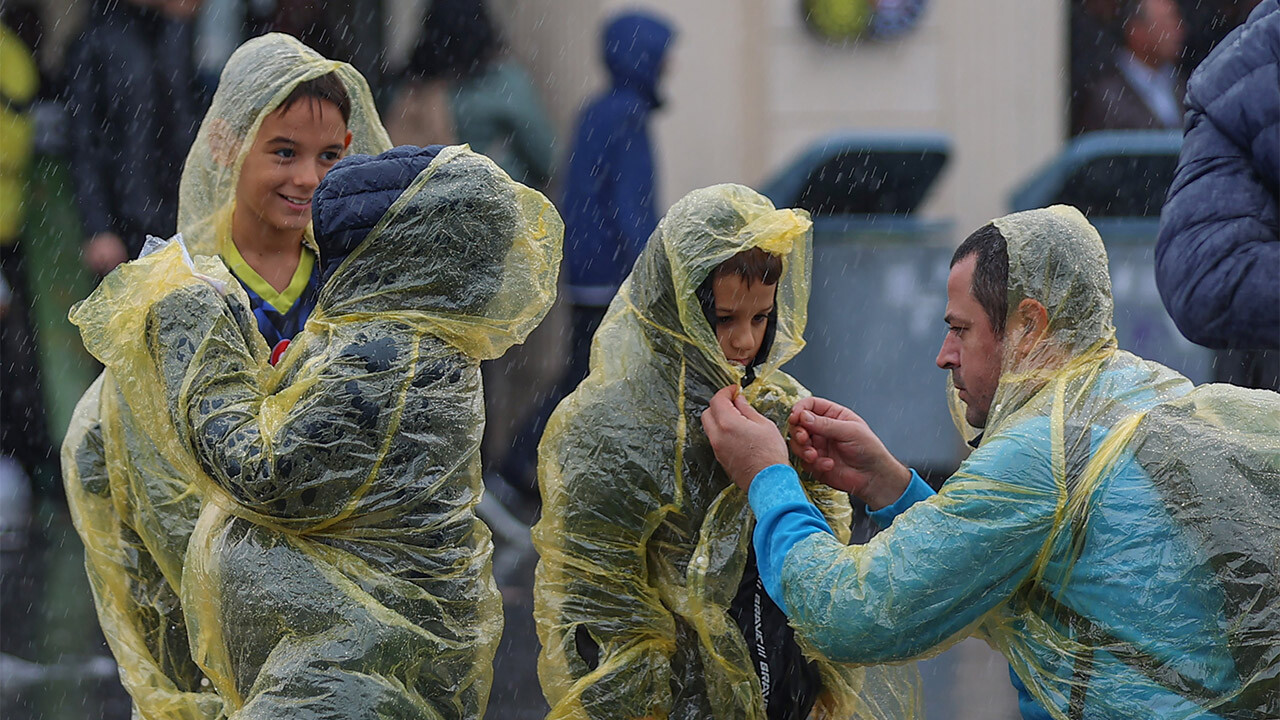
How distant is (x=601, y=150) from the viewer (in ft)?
22.6

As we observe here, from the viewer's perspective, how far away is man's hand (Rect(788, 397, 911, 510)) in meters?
2.99

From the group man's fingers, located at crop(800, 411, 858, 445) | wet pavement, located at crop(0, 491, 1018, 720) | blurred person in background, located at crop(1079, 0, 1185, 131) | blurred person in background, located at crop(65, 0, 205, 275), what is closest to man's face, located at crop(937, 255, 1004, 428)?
man's fingers, located at crop(800, 411, 858, 445)

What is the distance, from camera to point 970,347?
2689 millimetres

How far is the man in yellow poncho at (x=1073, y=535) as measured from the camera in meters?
2.38

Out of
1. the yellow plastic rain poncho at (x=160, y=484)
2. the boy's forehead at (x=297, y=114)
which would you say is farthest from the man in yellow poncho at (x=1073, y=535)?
the boy's forehead at (x=297, y=114)

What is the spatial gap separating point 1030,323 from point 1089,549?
0.37m

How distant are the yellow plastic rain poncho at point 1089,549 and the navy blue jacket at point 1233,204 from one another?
0.35 m

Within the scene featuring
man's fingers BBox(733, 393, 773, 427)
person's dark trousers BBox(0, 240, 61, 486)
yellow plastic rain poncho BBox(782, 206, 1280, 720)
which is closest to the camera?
yellow plastic rain poncho BBox(782, 206, 1280, 720)

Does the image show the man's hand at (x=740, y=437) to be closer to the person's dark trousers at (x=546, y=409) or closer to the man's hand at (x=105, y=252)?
the man's hand at (x=105, y=252)

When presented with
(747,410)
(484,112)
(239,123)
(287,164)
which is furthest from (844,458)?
(484,112)

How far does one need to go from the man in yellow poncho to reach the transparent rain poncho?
20.5 inches

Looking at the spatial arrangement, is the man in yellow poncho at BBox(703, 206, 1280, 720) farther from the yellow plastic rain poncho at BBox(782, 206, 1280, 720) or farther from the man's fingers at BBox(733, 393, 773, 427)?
the man's fingers at BBox(733, 393, 773, 427)

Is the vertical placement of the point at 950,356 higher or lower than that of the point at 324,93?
lower

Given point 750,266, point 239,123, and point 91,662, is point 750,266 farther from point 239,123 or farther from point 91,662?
point 91,662
